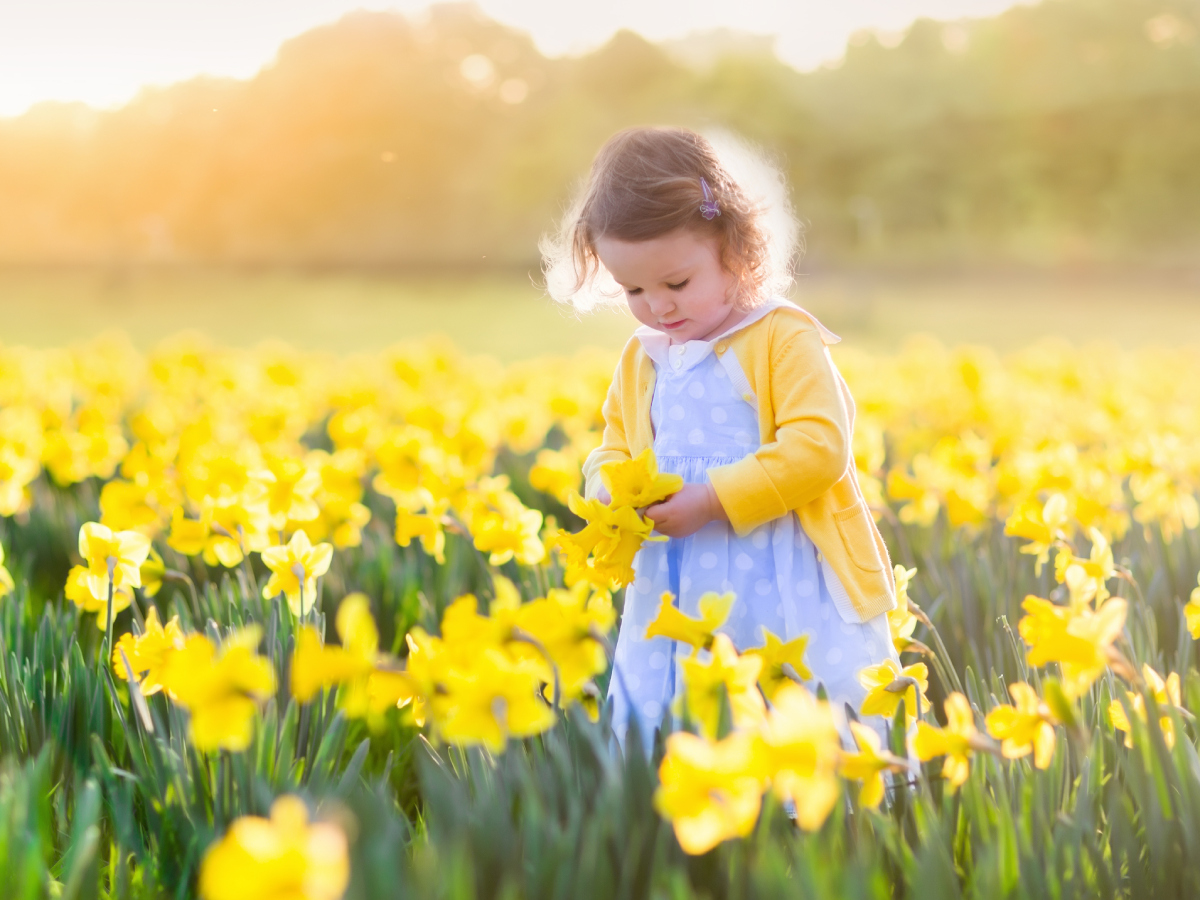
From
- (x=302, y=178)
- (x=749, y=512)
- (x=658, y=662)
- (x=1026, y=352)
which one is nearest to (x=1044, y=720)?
(x=749, y=512)

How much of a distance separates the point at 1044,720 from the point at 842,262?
32.4 meters

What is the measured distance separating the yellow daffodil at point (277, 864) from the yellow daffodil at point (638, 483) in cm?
86

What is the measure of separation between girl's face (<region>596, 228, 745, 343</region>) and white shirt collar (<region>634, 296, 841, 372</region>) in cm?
5

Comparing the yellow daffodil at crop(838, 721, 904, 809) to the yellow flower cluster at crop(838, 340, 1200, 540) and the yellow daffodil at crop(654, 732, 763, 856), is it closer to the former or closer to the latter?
the yellow daffodil at crop(654, 732, 763, 856)

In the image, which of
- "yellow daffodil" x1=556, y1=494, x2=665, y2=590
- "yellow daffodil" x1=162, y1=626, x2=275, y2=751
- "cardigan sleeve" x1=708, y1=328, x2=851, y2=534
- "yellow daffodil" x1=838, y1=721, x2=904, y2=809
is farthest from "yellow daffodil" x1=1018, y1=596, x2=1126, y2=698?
"yellow daffodil" x1=162, y1=626, x2=275, y2=751

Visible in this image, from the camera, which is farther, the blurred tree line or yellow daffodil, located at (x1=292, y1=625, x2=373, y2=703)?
the blurred tree line

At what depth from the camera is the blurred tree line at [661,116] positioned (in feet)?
74.2

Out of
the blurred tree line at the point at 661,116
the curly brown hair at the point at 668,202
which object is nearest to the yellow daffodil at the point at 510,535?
the curly brown hair at the point at 668,202

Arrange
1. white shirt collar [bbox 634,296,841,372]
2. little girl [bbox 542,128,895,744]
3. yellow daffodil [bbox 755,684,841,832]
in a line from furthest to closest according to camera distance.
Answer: white shirt collar [bbox 634,296,841,372], little girl [bbox 542,128,895,744], yellow daffodil [bbox 755,684,841,832]

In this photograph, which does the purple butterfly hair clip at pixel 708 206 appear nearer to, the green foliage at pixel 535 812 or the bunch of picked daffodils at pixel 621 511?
the bunch of picked daffodils at pixel 621 511

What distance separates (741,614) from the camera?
178 cm

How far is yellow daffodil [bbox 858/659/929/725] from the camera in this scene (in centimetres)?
142

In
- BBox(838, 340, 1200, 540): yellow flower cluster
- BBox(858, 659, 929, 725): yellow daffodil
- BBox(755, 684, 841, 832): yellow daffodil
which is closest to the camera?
BBox(755, 684, 841, 832): yellow daffodil

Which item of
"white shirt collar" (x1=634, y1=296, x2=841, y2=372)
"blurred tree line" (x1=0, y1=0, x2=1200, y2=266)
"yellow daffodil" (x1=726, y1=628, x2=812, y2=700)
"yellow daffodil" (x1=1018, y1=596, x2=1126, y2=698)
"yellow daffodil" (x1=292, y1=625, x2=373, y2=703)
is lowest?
"yellow daffodil" (x1=726, y1=628, x2=812, y2=700)
